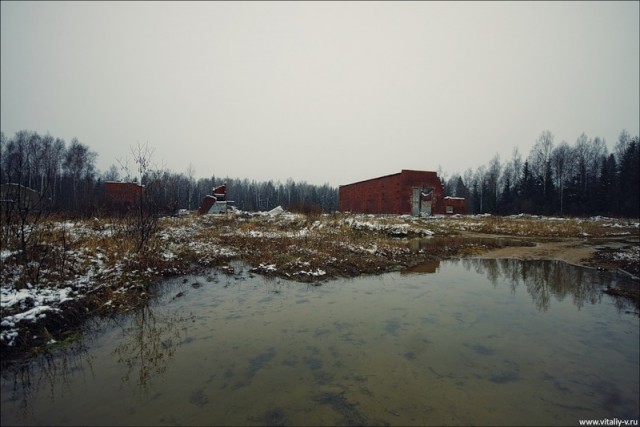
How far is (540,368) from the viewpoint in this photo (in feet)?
14.8

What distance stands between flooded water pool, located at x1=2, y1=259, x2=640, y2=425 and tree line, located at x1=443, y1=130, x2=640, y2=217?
52456mm

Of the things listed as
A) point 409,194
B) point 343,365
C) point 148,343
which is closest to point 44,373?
point 148,343

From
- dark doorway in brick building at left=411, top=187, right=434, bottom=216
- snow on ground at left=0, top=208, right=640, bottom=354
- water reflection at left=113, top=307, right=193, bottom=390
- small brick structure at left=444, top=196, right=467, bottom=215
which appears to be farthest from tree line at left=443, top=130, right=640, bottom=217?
water reflection at left=113, top=307, right=193, bottom=390

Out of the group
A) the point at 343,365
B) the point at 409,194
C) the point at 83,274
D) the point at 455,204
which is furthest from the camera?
the point at 455,204

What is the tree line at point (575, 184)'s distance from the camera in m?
44.5

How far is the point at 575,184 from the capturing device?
5138cm

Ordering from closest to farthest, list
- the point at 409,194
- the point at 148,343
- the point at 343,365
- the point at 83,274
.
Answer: the point at 343,365 → the point at 148,343 → the point at 83,274 → the point at 409,194

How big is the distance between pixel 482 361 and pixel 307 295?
461cm

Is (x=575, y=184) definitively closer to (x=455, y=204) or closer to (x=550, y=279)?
(x=455, y=204)

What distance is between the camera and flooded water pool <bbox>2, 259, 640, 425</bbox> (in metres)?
3.55

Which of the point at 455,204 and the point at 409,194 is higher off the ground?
the point at 409,194

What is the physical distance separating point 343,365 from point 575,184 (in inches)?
2540

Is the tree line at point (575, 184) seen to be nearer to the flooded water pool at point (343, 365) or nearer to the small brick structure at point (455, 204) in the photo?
the small brick structure at point (455, 204)

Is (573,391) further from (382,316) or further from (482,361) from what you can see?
(382,316)
